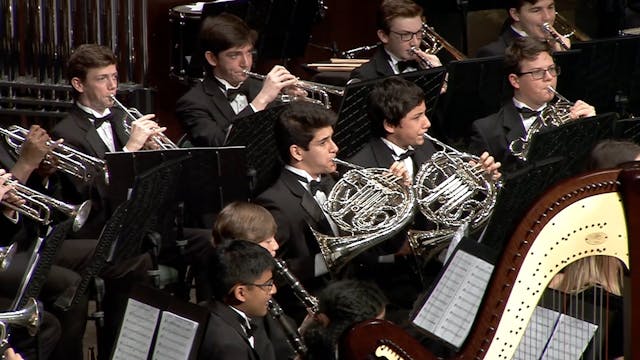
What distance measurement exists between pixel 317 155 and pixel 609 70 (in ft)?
7.11

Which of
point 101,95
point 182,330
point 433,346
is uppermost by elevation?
point 101,95

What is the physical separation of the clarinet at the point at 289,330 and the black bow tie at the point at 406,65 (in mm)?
2573

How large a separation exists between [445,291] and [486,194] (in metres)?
1.48

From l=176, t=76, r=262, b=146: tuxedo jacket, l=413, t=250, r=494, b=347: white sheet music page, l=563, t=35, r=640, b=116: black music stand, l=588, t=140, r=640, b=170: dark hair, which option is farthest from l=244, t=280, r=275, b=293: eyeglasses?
l=563, t=35, r=640, b=116: black music stand

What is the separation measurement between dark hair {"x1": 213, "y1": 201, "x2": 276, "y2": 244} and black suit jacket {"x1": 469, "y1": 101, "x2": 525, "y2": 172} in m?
1.75

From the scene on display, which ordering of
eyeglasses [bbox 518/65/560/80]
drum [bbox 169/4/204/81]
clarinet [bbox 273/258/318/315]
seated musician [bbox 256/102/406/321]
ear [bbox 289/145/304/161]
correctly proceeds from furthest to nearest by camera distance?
drum [bbox 169/4/204/81]
eyeglasses [bbox 518/65/560/80]
ear [bbox 289/145/304/161]
seated musician [bbox 256/102/406/321]
clarinet [bbox 273/258/318/315]

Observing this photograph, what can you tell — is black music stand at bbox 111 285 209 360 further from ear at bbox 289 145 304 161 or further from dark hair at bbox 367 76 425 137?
dark hair at bbox 367 76 425 137

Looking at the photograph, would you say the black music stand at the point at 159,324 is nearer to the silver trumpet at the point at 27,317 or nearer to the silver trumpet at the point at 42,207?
the silver trumpet at the point at 27,317

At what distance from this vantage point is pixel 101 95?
17.5ft

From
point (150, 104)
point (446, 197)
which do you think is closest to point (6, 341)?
point (446, 197)

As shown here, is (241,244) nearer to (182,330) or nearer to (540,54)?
(182,330)

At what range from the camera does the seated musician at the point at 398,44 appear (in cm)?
629

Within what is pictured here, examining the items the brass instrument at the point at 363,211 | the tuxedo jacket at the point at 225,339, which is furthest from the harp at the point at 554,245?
the brass instrument at the point at 363,211

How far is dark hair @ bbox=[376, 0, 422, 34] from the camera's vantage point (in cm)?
629
